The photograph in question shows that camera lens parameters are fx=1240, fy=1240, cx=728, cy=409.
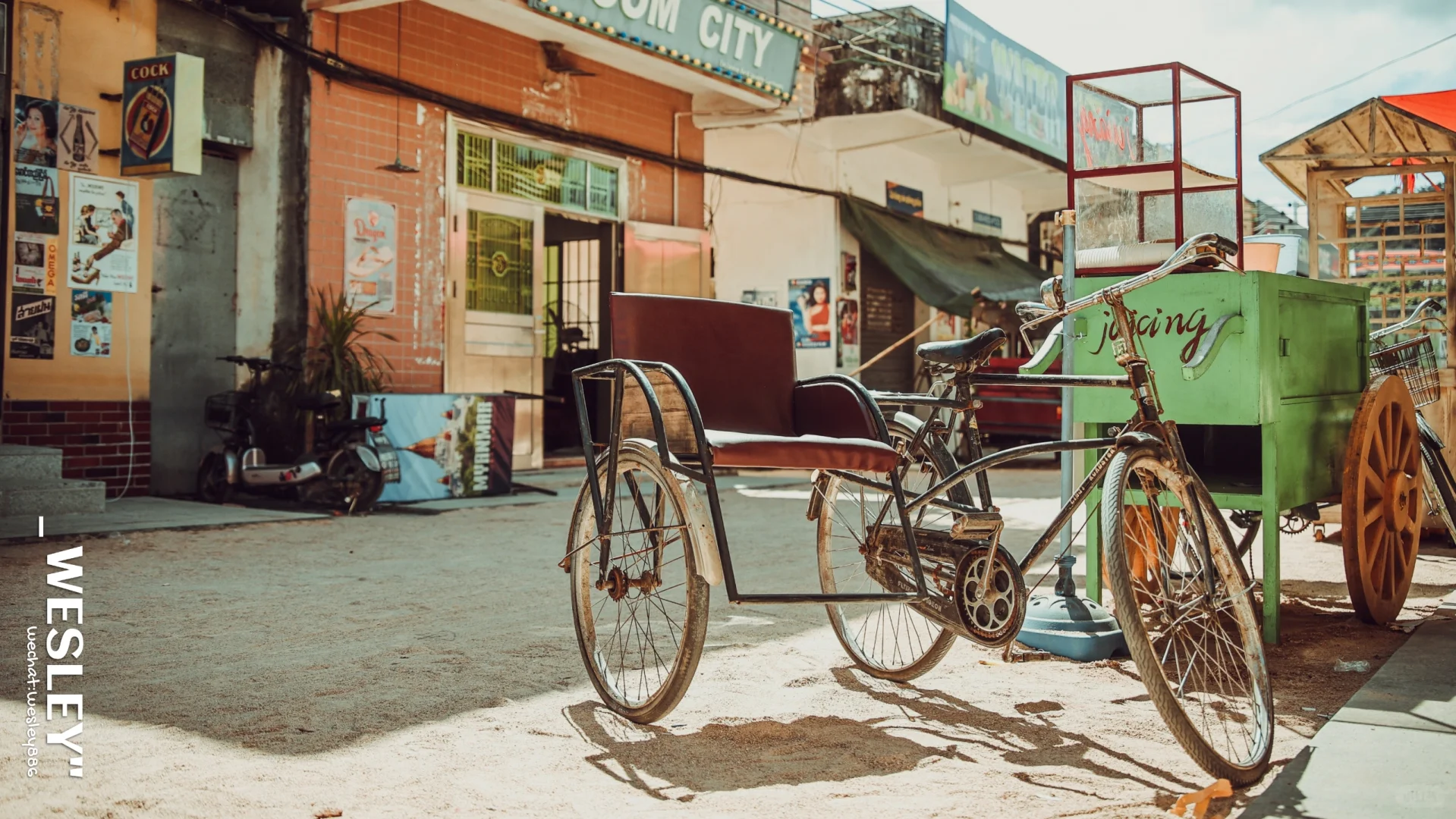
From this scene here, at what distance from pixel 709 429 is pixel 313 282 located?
6.39m

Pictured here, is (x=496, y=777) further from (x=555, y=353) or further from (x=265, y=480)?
(x=555, y=353)

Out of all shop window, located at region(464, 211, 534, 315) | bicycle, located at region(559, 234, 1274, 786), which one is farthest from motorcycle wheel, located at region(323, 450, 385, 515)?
bicycle, located at region(559, 234, 1274, 786)

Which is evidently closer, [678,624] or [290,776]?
[290,776]

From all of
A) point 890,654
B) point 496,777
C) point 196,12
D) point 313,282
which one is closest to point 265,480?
point 313,282

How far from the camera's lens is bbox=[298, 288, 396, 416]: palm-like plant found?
8750mm

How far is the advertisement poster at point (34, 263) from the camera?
770 cm

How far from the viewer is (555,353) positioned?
13.1m

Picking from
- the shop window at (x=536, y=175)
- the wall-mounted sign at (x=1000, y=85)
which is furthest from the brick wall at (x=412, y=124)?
the wall-mounted sign at (x=1000, y=85)

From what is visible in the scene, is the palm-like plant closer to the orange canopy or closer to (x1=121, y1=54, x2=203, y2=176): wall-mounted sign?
(x1=121, y1=54, x2=203, y2=176): wall-mounted sign

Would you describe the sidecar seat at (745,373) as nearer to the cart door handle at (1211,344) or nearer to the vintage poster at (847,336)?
the cart door handle at (1211,344)

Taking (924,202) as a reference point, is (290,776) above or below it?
below

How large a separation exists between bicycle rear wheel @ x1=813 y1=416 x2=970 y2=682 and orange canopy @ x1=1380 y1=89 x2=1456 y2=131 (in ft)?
17.3

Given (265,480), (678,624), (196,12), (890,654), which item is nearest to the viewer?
(890,654)

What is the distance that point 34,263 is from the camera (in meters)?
7.77
